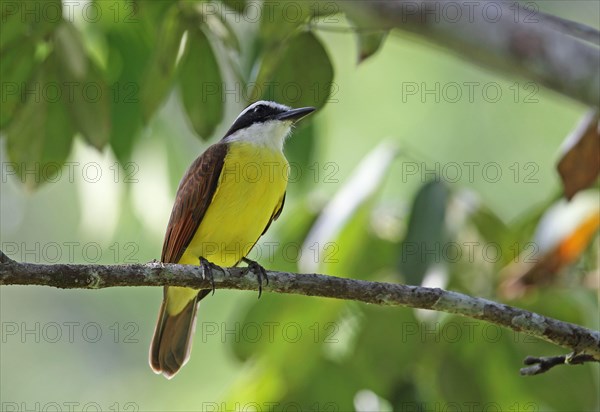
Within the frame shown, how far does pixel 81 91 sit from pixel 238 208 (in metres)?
1.23

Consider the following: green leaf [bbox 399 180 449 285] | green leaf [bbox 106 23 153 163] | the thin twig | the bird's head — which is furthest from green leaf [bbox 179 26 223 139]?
the thin twig

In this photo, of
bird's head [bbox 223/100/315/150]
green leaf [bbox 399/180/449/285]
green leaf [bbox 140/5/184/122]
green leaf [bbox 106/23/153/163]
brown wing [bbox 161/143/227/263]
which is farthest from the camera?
bird's head [bbox 223/100/315/150]

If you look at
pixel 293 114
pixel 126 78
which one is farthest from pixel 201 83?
pixel 293 114

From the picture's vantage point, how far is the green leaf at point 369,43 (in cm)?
351

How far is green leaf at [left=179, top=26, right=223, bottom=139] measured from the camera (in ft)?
11.9

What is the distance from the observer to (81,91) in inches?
142

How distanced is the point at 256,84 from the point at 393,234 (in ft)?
3.90

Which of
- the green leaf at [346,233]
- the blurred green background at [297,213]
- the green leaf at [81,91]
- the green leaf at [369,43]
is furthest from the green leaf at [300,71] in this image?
the green leaf at [81,91]

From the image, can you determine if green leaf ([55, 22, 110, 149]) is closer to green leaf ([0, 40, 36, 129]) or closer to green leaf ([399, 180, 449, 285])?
green leaf ([0, 40, 36, 129])

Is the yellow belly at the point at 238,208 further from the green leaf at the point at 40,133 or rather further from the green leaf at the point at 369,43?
the green leaf at the point at 369,43

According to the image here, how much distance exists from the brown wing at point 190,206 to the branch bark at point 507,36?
1.82 m

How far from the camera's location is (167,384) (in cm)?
823

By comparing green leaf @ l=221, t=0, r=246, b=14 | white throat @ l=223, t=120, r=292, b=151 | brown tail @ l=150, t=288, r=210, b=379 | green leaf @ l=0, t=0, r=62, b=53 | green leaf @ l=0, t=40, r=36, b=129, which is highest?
green leaf @ l=221, t=0, r=246, b=14

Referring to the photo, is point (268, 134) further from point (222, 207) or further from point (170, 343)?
point (170, 343)
